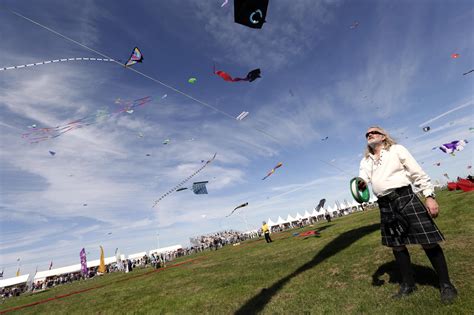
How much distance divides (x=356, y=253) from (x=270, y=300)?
2920 millimetres

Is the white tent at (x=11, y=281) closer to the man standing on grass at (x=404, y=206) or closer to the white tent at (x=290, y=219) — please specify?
the white tent at (x=290, y=219)

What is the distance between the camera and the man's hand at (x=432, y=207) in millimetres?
3812

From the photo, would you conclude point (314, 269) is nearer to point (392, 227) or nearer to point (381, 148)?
point (392, 227)

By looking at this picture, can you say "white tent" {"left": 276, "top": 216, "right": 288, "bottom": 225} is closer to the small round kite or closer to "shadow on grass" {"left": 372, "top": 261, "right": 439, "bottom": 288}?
"shadow on grass" {"left": 372, "top": 261, "right": 439, "bottom": 288}

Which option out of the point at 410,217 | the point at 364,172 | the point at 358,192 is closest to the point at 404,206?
the point at 410,217

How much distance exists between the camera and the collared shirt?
405cm

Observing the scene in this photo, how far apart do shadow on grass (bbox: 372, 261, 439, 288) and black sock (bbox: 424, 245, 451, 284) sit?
1.72 ft

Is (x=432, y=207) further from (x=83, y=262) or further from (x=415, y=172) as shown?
(x=83, y=262)

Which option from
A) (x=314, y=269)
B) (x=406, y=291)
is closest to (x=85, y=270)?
(x=314, y=269)

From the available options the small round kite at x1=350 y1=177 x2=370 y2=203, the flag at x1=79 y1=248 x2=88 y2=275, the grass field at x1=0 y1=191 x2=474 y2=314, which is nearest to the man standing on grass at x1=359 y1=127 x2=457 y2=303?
the small round kite at x1=350 y1=177 x2=370 y2=203

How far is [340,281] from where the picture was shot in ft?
17.5

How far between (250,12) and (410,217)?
475 cm

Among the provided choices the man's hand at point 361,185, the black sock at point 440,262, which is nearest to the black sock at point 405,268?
the black sock at point 440,262

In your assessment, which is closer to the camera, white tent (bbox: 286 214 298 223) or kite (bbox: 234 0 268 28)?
kite (bbox: 234 0 268 28)
